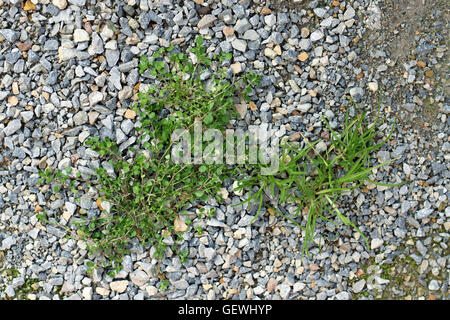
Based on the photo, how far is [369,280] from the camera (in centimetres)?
256

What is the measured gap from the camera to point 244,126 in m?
2.56

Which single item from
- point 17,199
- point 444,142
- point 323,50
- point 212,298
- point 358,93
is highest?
point 323,50

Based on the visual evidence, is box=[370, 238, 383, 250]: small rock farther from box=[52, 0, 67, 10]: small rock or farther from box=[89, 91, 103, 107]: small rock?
box=[52, 0, 67, 10]: small rock

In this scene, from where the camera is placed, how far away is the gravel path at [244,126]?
8.29 ft

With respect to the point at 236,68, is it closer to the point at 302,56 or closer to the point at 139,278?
the point at 302,56

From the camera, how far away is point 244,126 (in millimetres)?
2562

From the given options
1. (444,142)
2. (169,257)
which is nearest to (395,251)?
(444,142)

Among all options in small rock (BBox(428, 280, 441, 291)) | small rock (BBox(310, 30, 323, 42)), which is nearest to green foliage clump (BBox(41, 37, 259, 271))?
small rock (BBox(310, 30, 323, 42))

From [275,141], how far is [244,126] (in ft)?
0.62

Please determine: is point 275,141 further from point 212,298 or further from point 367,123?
point 212,298

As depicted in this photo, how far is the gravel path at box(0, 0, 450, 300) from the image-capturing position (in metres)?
2.53

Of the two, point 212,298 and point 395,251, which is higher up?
point 395,251

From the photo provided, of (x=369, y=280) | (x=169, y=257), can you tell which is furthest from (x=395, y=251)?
(x=169, y=257)

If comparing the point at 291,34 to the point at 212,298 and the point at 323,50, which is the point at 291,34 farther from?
the point at 212,298
